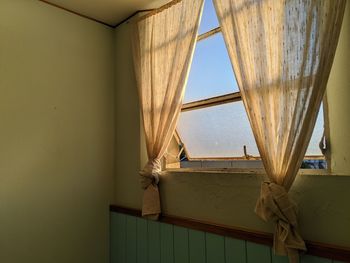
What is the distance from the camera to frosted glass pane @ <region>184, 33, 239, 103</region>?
168cm

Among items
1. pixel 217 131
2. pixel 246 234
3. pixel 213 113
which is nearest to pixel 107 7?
pixel 213 113

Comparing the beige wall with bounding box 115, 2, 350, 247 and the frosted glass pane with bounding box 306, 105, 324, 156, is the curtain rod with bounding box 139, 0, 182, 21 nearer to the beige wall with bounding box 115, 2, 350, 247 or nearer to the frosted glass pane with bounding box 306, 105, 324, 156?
the beige wall with bounding box 115, 2, 350, 247

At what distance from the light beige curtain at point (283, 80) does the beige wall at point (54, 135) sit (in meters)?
1.29

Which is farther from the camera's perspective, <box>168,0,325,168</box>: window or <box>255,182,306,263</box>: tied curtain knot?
<box>168,0,325,168</box>: window

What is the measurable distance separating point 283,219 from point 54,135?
1.58 metres

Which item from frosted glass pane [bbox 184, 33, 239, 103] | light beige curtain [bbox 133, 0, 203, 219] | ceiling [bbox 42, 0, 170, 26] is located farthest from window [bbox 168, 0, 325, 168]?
ceiling [bbox 42, 0, 170, 26]

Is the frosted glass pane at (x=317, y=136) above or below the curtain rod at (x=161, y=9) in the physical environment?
below

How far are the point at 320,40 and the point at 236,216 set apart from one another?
3.01 ft

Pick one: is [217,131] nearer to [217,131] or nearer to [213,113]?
[217,131]

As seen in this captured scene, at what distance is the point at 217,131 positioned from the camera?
1795mm

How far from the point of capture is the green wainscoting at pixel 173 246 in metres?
1.33

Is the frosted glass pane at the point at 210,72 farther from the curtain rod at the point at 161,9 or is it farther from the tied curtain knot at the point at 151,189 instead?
the tied curtain knot at the point at 151,189

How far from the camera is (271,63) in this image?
4.18ft

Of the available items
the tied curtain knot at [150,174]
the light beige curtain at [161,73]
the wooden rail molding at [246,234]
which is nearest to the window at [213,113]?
the light beige curtain at [161,73]
